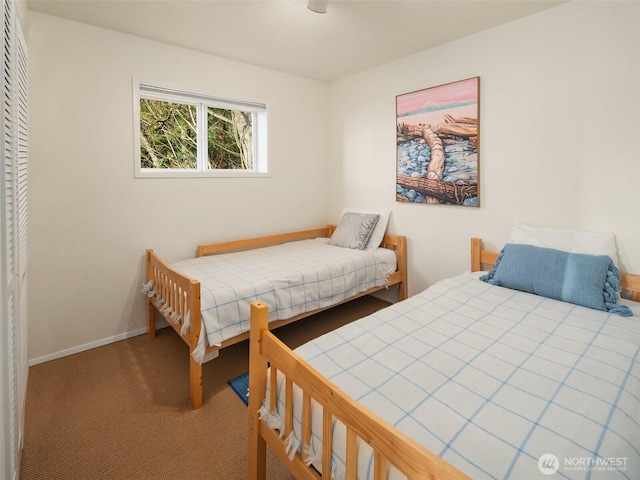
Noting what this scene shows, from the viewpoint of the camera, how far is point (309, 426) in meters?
1.14

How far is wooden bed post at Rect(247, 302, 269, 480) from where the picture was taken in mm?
1310

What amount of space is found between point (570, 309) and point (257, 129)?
303 cm

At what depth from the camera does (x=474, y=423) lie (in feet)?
3.34

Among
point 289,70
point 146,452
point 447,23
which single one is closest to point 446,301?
point 146,452

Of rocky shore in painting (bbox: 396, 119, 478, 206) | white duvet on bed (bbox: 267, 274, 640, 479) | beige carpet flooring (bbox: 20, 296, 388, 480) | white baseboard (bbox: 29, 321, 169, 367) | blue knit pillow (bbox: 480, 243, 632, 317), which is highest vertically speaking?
rocky shore in painting (bbox: 396, 119, 478, 206)

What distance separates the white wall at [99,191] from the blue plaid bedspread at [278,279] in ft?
1.39

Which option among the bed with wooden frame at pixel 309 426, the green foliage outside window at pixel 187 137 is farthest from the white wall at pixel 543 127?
the green foliage outside window at pixel 187 137

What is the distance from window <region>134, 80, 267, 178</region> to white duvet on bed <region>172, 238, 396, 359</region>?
0.86 meters

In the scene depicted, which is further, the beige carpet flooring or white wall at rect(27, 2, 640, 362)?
white wall at rect(27, 2, 640, 362)

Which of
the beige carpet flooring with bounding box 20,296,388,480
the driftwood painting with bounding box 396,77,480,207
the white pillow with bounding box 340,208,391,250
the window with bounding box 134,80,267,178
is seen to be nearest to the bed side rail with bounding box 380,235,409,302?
the white pillow with bounding box 340,208,391,250

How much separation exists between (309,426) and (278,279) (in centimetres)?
133

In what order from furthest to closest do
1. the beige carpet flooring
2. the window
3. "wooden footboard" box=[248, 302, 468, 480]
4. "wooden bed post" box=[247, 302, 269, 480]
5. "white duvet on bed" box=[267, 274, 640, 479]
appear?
the window < the beige carpet flooring < "wooden bed post" box=[247, 302, 269, 480] < "white duvet on bed" box=[267, 274, 640, 479] < "wooden footboard" box=[248, 302, 468, 480]

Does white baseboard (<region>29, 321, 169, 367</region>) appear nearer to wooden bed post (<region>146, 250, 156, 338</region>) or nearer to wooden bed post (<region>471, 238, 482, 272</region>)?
wooden bed post (<region>146, 250, 156, 338</region>)

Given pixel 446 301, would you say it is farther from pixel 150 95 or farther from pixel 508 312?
pixel 150 95
